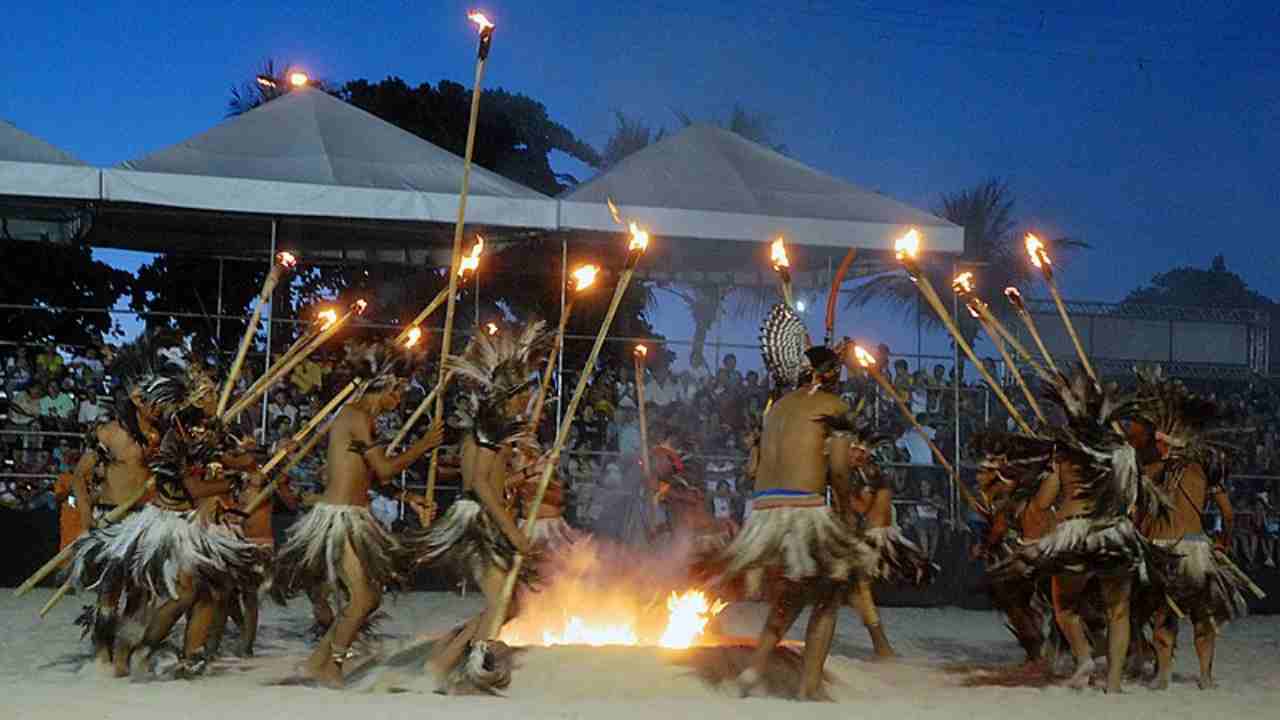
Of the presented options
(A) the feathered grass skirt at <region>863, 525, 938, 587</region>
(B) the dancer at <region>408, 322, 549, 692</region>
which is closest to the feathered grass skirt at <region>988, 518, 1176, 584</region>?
(A) the feathered grass skirt at <region>863, 525, 938, 587</region>

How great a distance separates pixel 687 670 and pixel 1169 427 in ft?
9.55

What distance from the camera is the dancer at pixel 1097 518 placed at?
7.38 meters

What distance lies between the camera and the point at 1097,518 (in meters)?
7.45

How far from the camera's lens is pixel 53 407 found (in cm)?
1339

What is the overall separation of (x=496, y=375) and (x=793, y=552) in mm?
1700

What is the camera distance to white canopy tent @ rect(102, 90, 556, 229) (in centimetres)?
1245

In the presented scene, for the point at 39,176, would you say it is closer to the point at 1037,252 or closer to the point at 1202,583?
the point at 1037,252

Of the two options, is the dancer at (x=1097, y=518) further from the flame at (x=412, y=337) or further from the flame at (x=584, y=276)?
the flame at (x=412, y=337)

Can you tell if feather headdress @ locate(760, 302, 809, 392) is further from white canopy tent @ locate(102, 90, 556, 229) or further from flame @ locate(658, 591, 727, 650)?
white canopy tent @ locate(102, 90, 556, 229)

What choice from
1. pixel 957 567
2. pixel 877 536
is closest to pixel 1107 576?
pixel 877 536

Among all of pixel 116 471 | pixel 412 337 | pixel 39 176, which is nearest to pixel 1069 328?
pixel 412 337

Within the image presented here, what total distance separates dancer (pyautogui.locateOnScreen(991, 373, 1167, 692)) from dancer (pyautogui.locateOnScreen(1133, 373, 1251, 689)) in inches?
13.2

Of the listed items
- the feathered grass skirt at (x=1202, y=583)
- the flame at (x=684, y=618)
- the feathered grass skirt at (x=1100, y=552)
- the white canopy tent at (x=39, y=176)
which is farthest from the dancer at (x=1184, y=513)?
the white canopy tent at (x=39, y=176)

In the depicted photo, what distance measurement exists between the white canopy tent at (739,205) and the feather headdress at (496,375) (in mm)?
5773
